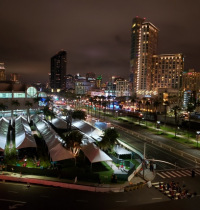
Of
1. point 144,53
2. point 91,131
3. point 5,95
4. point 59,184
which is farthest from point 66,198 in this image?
point 144,53

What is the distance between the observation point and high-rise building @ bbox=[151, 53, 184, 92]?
524 feet

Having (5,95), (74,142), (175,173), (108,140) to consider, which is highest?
(5,95)

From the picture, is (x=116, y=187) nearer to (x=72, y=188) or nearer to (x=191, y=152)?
(x=72, y=188)

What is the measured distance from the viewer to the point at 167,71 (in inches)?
6442

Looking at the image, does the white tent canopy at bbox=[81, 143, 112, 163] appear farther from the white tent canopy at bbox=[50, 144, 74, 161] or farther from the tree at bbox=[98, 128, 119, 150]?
the tree at bbox=[98, 128, 119, 150]

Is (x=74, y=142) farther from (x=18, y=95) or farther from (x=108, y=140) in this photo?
(x=18, y=95)

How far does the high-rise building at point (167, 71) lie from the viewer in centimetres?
15962

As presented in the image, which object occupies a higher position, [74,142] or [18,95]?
[18,95]

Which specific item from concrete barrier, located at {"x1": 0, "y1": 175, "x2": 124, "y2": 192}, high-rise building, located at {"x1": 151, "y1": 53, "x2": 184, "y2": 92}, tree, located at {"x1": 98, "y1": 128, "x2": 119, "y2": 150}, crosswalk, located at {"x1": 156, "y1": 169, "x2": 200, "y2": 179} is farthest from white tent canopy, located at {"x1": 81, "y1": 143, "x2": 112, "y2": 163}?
high-rise building, located at {"x1": 151, "y1": 53, "x2": 184, "y2": 92}

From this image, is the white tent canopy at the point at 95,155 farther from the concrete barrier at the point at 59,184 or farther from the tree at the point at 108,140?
the concrete barrier at the point at 59,184

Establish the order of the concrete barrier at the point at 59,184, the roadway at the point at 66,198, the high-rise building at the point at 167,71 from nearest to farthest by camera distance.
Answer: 1. the roadway at the point at 66,198
2. the concrete barrier at the point at 59,184
3. the high-rise building at the point at 167,71

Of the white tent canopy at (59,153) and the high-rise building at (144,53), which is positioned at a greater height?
the high-rise building at (144,53)

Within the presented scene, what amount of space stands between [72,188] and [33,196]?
4356 mm

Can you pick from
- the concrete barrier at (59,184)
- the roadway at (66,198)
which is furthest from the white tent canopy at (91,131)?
the roadway at (66,198)
